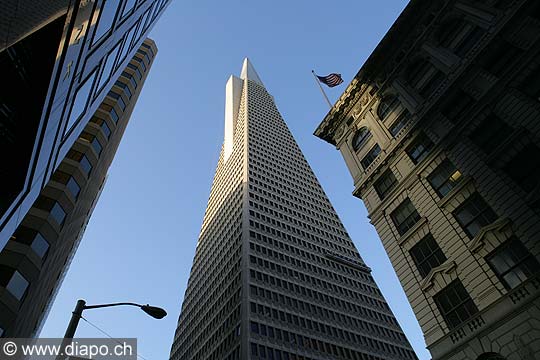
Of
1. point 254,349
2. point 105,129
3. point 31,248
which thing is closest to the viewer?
point 31,248

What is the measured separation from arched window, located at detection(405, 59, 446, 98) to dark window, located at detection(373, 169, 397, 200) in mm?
6856

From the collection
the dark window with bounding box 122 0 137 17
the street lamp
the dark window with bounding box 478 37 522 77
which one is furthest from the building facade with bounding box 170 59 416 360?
the dark window with bounding box 122 0 137 17

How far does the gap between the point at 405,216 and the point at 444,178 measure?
3775 millimetres

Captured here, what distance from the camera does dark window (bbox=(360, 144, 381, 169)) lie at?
1215 inches

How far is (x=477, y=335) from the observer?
17250mm

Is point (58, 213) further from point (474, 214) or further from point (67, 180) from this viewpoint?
point (474, 214)

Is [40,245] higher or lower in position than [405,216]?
higher

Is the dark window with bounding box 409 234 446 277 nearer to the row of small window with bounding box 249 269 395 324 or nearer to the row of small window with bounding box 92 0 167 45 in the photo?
the row of small window with bounding box 92 0 167 45

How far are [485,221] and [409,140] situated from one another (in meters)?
9.25

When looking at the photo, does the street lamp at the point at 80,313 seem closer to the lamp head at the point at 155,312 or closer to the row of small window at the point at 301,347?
the lamp head at the point at 155,312

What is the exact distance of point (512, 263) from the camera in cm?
1750

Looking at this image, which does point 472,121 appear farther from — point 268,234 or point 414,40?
point 268,234

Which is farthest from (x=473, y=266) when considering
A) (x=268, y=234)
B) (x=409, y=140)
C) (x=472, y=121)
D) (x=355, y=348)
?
(x=268, y=234)

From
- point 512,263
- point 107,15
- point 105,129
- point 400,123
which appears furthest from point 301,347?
point 107,15
